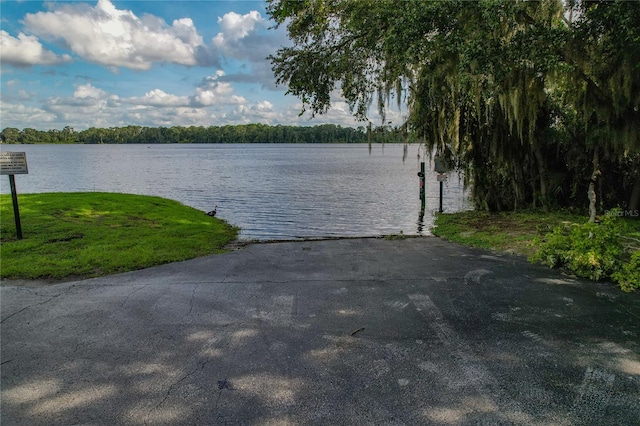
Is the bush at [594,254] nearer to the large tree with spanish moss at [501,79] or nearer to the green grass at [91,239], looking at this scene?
the large tree with spanish moss at [501,79]

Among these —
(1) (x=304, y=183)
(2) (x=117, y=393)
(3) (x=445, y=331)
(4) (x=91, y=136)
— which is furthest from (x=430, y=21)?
(4) (x=91, y=136)

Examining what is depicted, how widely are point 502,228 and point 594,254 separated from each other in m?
4.12

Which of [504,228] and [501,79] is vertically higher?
[501,79]

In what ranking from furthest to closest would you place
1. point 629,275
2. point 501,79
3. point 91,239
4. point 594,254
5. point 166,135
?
point 166,135 → point 91,239 → point 501,79 → point 594,254 → point 629,275

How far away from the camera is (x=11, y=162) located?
7.70 metres

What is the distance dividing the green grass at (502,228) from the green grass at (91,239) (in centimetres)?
528

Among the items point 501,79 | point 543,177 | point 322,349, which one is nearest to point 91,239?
point 322,349

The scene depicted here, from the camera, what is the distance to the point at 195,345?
3711 millimetres

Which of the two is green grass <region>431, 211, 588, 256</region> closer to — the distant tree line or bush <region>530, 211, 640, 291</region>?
bush <region>530, 211, 640, 291</region>

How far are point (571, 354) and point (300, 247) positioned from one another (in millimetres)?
5217

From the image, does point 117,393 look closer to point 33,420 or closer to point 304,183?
point 33,420

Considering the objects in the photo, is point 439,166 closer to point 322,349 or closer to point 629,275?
point 629,275

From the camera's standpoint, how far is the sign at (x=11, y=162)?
7.62m

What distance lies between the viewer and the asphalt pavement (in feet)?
9.07
